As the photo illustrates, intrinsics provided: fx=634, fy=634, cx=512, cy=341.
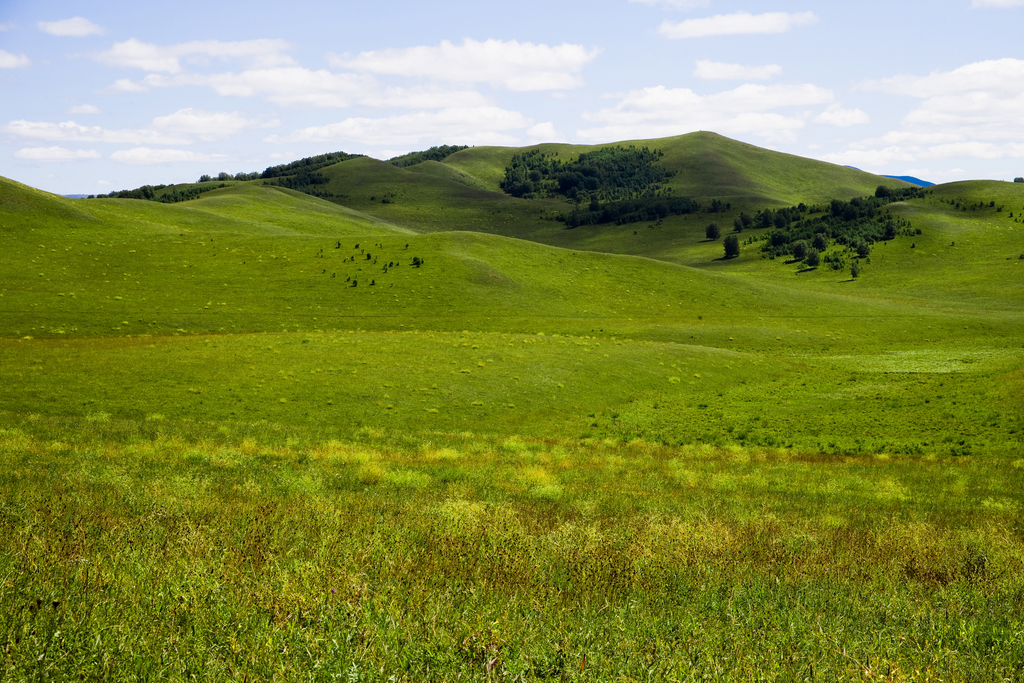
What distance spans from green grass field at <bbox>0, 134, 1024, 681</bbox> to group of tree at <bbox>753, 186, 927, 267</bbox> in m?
62.2

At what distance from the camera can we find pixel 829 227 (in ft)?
490

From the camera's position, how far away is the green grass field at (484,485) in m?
5.30

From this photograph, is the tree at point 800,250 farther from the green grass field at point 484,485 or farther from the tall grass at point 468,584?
the tall grass at point 468,584

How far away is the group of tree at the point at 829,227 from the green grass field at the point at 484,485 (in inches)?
2449

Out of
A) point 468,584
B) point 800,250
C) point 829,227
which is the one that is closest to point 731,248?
point 800,250

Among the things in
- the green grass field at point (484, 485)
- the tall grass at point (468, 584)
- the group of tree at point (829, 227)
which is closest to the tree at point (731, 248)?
the group of tree at point (829, 227)

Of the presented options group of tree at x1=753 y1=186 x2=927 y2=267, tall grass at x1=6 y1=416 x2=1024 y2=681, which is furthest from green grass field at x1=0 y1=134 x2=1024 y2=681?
group of tree at x1=753 y1=186 x2=927 y2=267

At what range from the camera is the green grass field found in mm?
5305

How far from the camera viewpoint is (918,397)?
3959 cm

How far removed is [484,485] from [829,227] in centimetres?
15629

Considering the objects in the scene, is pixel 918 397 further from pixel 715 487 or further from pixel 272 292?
pixel 272 292

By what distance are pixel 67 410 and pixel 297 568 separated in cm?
2810

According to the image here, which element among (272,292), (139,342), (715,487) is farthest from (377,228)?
(715,487)

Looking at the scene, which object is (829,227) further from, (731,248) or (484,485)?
(484,485)
